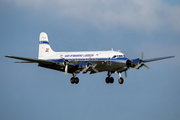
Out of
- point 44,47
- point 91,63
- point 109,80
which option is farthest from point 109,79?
point 44,47

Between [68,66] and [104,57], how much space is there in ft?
15.0

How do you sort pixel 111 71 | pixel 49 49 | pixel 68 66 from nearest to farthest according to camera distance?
pixel 68 66, pixel 111 71, pixel 49 49

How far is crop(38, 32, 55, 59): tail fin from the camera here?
5186 cm

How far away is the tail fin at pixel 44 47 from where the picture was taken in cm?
5186

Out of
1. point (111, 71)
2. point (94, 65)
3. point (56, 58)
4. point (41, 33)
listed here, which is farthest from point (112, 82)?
point (41, 33)

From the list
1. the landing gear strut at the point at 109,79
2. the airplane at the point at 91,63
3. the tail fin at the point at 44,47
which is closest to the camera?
the airplane at the point at 91,63

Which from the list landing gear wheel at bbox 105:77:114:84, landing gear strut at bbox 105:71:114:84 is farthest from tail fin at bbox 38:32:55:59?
landing gear wheel at bbox 105:77:114:84

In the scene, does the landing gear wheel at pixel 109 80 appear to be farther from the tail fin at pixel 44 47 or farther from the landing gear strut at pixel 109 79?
the tail fin at pixel 44 47

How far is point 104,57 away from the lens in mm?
45719

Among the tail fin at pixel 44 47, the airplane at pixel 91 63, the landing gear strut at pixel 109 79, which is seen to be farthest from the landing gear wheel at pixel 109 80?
the tail fin at pixel 44 47

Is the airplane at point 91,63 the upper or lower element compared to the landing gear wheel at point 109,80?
upper

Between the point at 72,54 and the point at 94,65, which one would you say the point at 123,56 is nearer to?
the point at 94,65

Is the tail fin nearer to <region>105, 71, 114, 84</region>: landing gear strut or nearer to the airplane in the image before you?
the airplane

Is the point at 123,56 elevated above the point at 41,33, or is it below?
below
